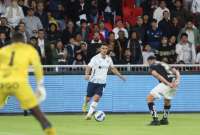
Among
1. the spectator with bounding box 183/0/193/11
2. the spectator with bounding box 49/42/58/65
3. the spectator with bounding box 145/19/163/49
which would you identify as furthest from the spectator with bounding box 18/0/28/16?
the spectator with bounding box 183/0/193/11

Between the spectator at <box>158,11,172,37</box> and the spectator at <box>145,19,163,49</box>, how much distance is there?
0.64 feet

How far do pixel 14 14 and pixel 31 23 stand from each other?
2.08 feet

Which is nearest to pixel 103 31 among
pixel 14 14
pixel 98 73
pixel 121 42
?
pixel 121 42

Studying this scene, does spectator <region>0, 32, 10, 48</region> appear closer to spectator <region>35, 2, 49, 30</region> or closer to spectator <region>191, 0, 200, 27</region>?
spectator <region>35, 2, 49, 30</region>

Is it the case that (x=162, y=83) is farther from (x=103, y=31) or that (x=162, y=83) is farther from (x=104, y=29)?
(x=104, y=29)

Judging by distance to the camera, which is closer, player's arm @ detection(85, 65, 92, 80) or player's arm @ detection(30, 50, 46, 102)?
player's arm @ detection(30, 50, 46, 102)

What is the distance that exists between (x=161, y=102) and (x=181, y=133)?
7.21 metres

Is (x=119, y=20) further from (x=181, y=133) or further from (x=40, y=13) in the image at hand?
(x=181, y=133)

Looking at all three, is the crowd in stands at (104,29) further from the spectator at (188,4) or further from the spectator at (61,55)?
the spectator at (188,4)

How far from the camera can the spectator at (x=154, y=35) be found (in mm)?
24391

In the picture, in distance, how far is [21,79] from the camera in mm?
12867

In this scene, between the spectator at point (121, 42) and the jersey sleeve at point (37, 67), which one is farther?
the spectator at point (121, 42)

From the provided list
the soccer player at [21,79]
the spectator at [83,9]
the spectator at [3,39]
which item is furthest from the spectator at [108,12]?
the soccer player at [21,79]

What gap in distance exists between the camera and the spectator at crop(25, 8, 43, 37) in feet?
76.7
